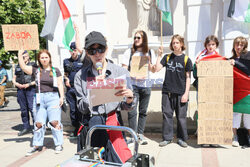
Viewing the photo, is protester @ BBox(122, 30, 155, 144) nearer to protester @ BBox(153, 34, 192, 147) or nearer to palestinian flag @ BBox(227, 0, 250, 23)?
protester @ BBox(153, 34, 192, 147)

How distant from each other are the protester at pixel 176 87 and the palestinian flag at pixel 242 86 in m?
0.78

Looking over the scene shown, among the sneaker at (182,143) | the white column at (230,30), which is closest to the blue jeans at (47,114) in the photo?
the sneaker at (182,143)

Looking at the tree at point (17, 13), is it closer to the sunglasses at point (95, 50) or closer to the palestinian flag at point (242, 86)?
the palestinian flag at point (242, 86)

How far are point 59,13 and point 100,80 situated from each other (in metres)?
4.09

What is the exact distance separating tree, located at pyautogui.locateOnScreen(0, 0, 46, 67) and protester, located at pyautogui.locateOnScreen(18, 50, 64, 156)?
35.5ft

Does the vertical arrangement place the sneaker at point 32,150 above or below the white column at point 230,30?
below

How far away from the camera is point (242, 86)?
14.1 feet

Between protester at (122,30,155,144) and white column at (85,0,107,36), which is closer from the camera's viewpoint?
protester at (122,30,155,144)

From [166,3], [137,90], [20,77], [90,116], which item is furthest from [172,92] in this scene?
[20,77]

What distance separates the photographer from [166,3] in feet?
16.3

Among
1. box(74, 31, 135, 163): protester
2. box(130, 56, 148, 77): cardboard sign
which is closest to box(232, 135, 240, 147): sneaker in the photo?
box(130, 56, 148, 77): cardboard sign

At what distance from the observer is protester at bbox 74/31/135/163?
214 centimetres

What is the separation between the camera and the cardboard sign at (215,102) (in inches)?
165

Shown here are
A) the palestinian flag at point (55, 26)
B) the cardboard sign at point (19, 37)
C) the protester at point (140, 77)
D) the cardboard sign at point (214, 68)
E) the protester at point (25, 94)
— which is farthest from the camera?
the protester at point (25, 94)
